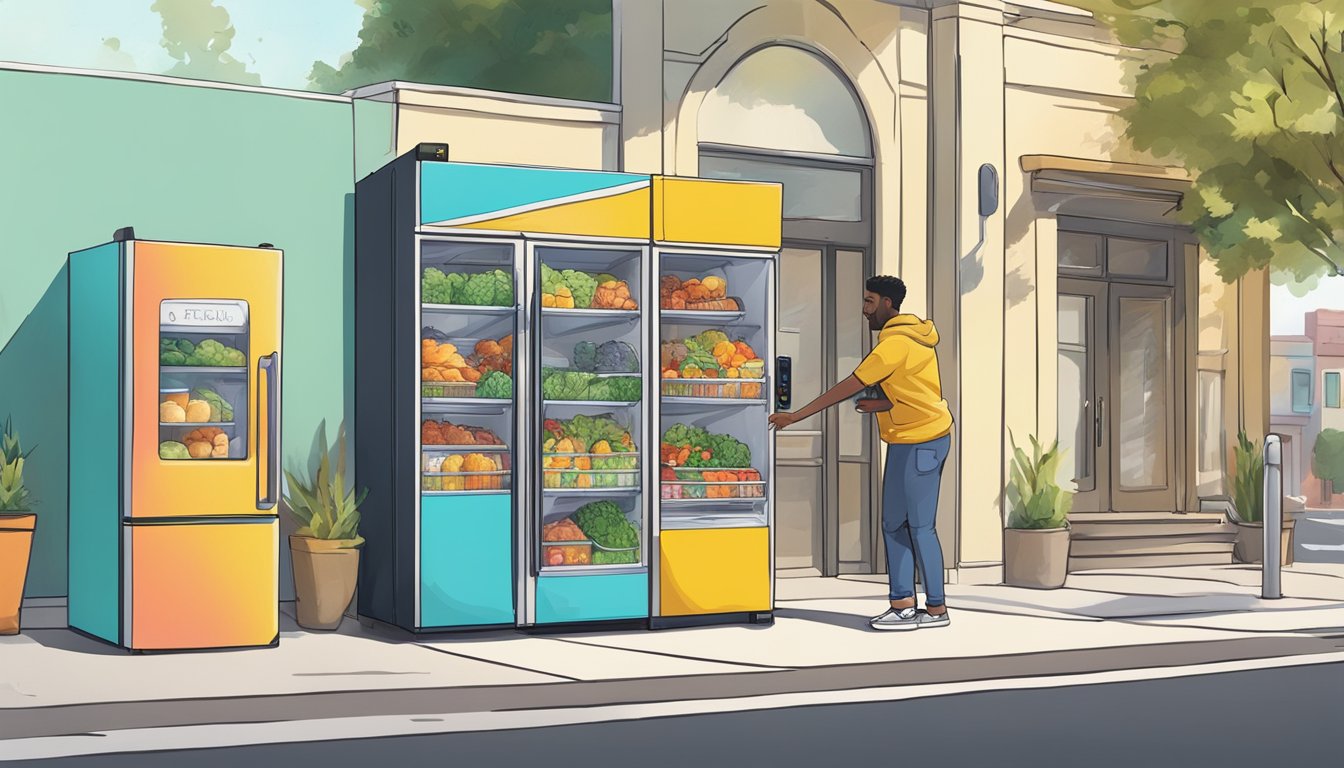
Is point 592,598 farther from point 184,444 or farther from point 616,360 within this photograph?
point 184,444

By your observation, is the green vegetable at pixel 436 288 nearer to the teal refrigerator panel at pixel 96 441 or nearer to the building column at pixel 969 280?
the teal refrigerator panel at pixel 96 441

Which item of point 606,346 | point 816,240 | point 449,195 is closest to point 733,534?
point 606,346

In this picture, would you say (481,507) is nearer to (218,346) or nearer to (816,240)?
(218,346)

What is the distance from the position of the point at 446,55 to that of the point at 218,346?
1998 centimetres

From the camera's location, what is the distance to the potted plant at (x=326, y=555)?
11242mm

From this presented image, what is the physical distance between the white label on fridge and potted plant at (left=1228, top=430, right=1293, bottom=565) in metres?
10.1

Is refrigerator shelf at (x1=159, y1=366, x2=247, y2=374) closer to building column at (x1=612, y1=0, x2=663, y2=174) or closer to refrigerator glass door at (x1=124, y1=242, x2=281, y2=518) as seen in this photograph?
refrigerator glass door at (x1=124, y1=242, x2=281, y2=518)

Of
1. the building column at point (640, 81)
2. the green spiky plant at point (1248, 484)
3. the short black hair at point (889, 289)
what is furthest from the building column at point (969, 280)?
the short black hair at point (889, 289)

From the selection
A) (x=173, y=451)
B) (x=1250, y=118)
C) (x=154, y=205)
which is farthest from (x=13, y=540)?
(x=1250, y=118)

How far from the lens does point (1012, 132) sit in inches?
603

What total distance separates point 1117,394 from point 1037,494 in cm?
261

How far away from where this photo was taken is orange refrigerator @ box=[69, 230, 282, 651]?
1015 cm

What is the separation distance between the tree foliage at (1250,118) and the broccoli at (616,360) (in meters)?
5.66

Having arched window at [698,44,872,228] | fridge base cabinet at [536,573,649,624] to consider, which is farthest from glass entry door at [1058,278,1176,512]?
fridge base cabinet at [536,573,649,624]
